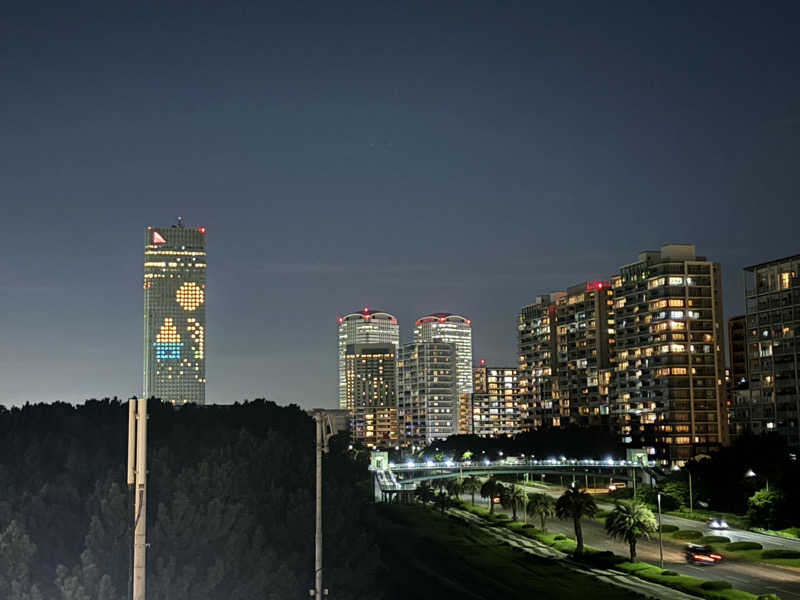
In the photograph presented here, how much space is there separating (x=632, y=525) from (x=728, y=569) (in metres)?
10.4

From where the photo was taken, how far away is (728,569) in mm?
91375

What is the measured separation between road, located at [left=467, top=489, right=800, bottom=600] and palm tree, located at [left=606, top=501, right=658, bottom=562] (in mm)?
3521

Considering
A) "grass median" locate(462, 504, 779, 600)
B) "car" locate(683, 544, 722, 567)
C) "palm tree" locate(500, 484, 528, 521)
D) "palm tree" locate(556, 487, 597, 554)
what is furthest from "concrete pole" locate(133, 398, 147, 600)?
"palm tree" locate(500, 484, 528, 521)

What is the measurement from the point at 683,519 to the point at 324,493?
75923 millimetres

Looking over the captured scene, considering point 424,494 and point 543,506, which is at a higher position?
point 543,506

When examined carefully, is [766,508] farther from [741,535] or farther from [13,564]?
[13,564]

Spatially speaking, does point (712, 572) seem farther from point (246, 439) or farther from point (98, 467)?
point (98, 467)

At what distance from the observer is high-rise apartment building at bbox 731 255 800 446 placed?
18362cm

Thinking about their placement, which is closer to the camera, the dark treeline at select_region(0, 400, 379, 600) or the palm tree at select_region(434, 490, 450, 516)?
the dark treeline at select_region(0, 400, 379, 600)

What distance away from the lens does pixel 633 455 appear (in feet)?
620

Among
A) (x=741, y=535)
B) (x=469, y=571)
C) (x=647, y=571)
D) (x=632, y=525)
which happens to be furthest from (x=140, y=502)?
(x=741, y=535)

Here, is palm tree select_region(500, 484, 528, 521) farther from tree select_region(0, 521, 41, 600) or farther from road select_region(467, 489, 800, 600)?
tree select_region(0, 521, 41, 600)

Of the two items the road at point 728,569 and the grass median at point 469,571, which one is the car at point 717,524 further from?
the grass median at point 469,571

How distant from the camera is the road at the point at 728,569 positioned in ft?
263
